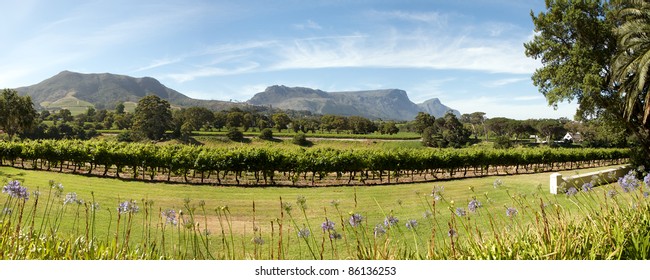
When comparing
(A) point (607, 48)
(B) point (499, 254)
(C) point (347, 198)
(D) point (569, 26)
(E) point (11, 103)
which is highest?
(D) point (569, 26)

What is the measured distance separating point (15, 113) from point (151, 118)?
967cm

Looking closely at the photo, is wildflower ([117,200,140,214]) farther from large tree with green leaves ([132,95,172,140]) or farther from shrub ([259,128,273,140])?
shrub ([259,128,273,140])

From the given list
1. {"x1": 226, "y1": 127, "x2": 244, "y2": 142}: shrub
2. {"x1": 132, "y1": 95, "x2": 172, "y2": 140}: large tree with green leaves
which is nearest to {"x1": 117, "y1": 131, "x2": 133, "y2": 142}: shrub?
{"x1": 132, "y1": 95, "x2": 172, "y2": 140}: large tree with green leaves

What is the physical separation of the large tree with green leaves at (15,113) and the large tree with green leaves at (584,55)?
3139 centimetres

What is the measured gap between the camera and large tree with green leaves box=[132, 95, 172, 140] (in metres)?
31.4

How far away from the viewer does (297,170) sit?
2377 cm

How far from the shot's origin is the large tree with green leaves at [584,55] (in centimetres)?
1606

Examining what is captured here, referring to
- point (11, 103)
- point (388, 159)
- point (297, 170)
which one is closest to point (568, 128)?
point (388, 159)

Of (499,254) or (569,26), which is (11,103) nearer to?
(499,254)

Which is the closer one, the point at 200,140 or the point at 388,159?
the point at 388,159

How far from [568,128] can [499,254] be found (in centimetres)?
9353

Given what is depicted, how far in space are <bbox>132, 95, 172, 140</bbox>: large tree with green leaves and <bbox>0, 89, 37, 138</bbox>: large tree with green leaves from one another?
7133 millimetres

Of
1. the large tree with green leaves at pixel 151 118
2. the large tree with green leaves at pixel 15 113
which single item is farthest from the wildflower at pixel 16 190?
the large tree with green leaves at pixel 151 118
